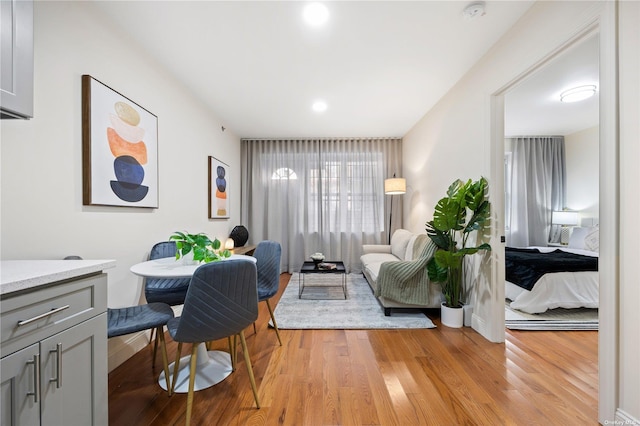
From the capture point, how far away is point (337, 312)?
2.88 m

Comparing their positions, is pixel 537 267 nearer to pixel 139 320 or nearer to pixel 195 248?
pixel 195 248

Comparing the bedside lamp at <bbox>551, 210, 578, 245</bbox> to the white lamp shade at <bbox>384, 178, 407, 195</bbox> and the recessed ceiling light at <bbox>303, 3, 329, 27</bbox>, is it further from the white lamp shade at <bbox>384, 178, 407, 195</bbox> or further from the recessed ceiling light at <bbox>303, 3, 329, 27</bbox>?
the recessed ceiling light at <bbox>303, 3, 329, 27</bbox>

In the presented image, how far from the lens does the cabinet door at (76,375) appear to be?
2.81 feet

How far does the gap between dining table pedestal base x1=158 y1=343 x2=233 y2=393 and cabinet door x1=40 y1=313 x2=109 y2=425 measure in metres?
0.63

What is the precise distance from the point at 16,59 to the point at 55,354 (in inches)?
44.9

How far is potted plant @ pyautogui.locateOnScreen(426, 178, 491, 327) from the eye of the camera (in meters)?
2.27

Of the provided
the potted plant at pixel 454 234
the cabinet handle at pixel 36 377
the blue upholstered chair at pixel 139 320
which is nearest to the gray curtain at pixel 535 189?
the potted plant at pixel 454 234

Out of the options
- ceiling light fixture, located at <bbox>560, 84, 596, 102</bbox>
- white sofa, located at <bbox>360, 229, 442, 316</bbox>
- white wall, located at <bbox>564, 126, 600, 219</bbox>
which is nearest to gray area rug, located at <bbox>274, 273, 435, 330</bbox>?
white sofa, located at <bbox>360, 229, 442, 316</bbox>

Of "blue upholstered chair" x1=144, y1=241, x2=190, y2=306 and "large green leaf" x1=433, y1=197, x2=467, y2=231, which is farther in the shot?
"large green leaf" x1=433, y1=197, x2=467, y2=231

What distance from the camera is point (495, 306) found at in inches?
86.7

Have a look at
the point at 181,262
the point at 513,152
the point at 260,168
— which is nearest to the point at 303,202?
the point at 260,168

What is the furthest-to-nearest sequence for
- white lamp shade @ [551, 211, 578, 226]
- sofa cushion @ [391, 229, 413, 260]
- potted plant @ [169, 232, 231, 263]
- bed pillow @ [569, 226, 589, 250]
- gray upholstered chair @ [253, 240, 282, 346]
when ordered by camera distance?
white lamp shade @ [551, 211, 578, 226], bed pillow @ [569, 226, 589, 250], sofa cushion @ [391, 229, 413, 260], gray upholstered chair @ [253, 240, 282, 346], potted plant @ [169, 232, 231, 263]

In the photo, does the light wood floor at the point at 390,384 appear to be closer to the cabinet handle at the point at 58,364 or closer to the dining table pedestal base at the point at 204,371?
the dining table pedestal base at the point at 204,371

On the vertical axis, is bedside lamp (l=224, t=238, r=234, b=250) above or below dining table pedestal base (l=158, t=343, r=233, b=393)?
above
